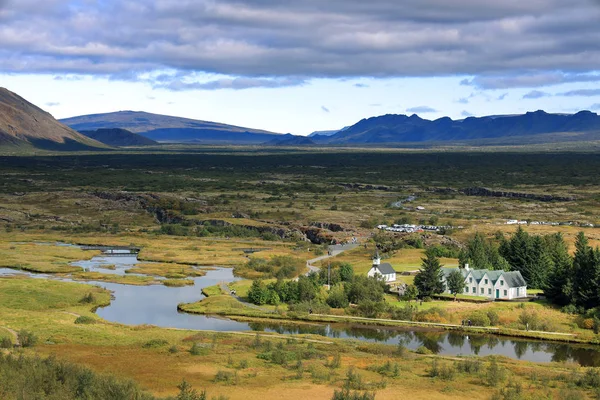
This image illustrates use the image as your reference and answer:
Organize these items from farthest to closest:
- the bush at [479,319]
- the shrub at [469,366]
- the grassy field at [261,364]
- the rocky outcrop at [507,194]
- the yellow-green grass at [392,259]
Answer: the rocky outcrop at [507,194], the yellow-green grass at [392,259], the bush at [479,319], the shrub at [469,366], the grassy field at [261,364]

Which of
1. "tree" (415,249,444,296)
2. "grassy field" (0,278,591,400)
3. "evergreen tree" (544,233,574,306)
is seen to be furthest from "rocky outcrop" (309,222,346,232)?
"grassy field" (0,278,591,400)

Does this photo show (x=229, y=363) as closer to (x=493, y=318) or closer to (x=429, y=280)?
(x=493, y=318)

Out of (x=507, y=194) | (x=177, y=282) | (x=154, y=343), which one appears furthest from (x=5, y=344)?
(x=507, y=194)

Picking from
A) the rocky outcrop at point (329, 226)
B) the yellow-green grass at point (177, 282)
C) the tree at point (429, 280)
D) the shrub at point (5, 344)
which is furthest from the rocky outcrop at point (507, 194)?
the shrub at point (5, 344)

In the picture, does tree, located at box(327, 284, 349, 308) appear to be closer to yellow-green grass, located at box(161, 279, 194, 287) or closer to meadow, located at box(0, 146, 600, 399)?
Result: meadow, located at box(0, 146, 600, 399)

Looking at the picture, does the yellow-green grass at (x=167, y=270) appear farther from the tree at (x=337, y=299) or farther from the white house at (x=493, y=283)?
the white house at (x=493, y=283)
